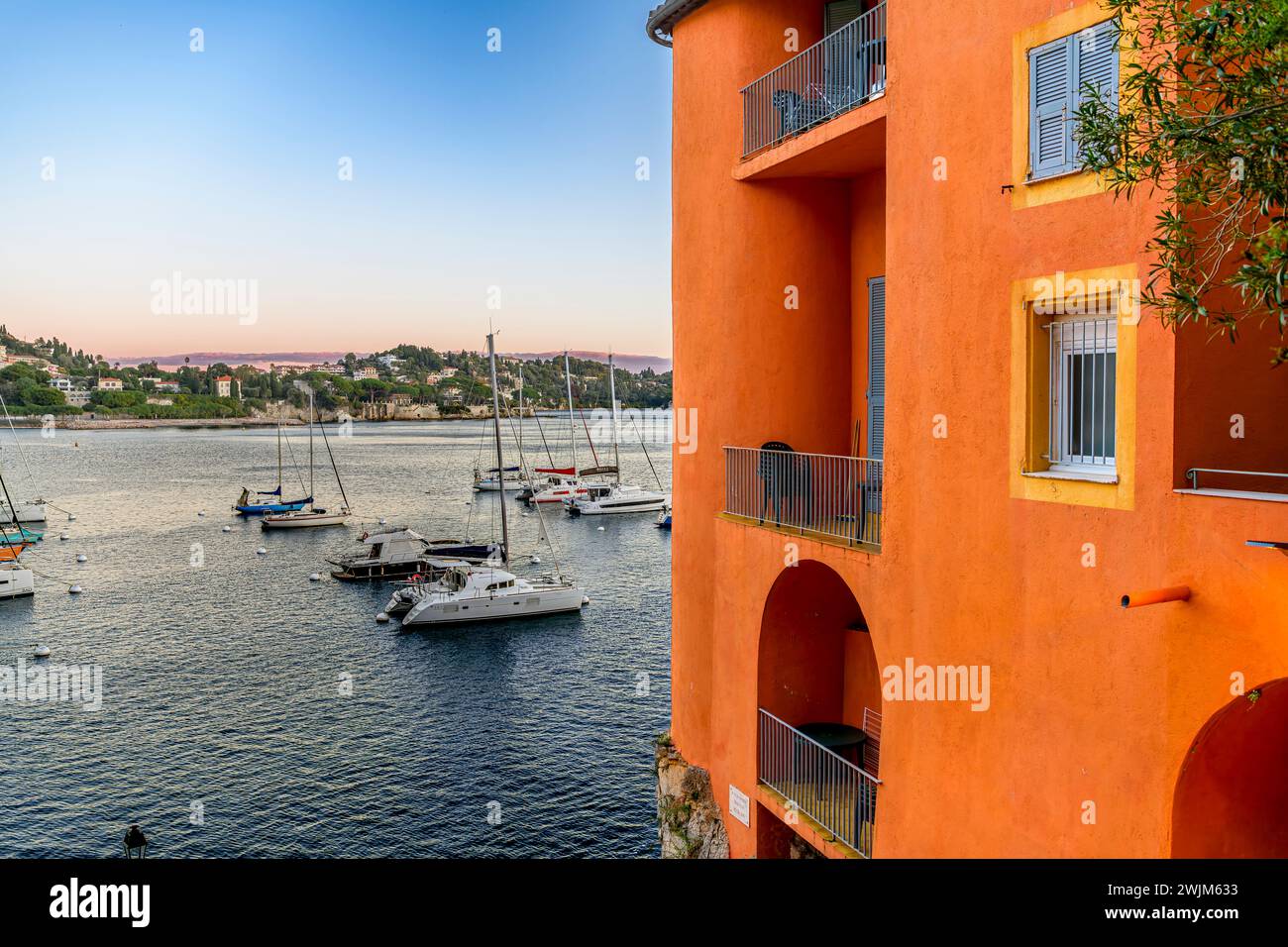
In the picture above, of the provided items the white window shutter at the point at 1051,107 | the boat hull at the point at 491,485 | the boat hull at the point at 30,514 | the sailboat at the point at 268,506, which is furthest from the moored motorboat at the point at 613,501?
the white window shutter at the point at 1051,107

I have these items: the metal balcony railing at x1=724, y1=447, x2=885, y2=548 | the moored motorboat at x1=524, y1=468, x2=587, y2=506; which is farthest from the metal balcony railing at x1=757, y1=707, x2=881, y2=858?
the moored motorboat at x1=524, y1=468, x2=587, y2=506

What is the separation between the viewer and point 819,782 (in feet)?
38.8

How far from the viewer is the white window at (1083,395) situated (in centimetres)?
789

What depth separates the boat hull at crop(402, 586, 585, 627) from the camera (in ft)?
140

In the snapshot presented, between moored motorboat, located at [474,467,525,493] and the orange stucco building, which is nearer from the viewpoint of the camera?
the orange stucco building

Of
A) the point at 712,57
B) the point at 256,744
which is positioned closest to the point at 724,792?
the point at 712,57

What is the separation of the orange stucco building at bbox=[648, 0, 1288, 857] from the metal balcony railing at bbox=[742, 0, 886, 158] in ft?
0.14

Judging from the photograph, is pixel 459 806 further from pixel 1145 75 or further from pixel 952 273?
pixel 1145 75

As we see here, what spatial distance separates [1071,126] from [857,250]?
541 cm

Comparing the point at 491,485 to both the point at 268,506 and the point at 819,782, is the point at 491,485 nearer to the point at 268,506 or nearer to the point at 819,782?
the point at 268,506

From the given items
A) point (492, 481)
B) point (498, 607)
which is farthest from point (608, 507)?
point (498, 607)

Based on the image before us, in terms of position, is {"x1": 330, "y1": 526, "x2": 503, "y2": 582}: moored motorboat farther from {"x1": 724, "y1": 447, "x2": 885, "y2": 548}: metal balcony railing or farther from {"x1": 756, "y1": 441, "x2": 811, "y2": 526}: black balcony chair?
{"x1": 756, "y1": 441, "x2": 811, "y2": 526}: black balcony chair
